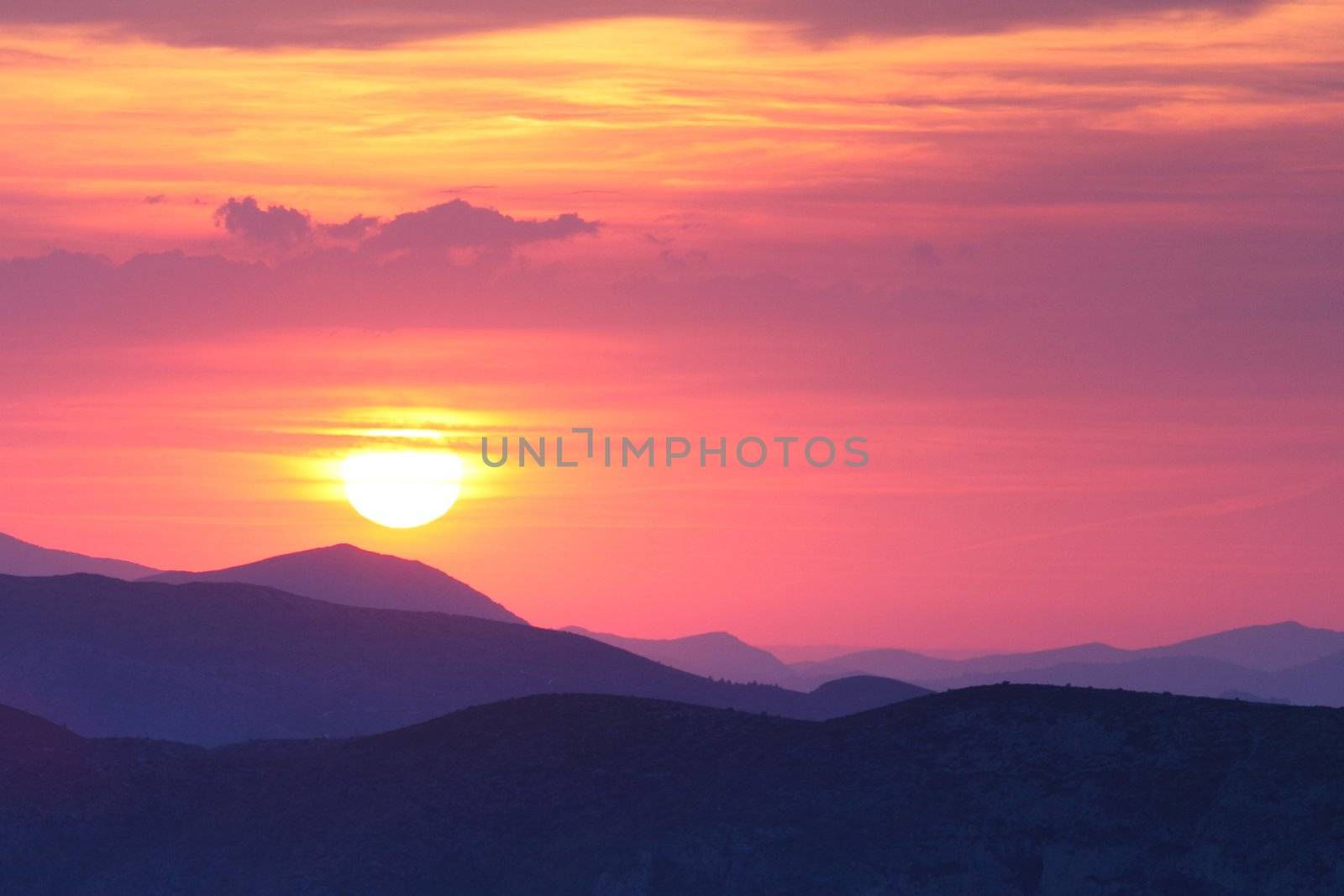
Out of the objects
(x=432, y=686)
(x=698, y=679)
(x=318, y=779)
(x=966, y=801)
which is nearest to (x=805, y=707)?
(x=698, y=679)

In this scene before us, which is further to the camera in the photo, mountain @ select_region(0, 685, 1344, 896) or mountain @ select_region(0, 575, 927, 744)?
mountain @ select_region(0, 575, 927, 744)

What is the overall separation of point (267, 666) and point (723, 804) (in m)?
101

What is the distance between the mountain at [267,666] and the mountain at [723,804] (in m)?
63.4

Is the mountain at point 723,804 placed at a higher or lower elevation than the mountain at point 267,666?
lower

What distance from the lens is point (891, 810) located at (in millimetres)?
61031

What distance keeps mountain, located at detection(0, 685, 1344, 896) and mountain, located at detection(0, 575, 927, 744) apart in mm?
63435

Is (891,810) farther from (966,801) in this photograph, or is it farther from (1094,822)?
(1094,822)

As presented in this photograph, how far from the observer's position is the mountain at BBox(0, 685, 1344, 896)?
5594 cm

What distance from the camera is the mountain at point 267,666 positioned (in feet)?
469

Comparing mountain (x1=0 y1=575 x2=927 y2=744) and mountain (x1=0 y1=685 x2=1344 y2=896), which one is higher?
mountain (x1=0 y1=575 x2=927 y2=744)

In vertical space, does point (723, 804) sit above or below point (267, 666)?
below

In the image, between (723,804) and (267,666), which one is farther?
(267,666)

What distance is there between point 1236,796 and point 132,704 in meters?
106

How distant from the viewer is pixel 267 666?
516 ft
